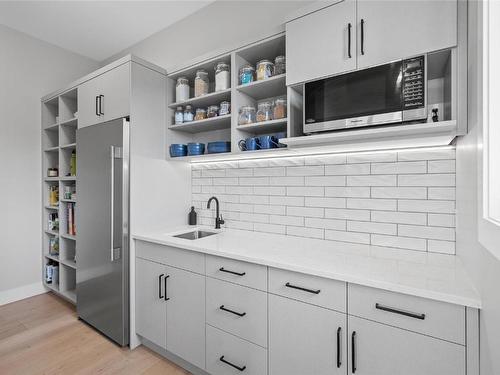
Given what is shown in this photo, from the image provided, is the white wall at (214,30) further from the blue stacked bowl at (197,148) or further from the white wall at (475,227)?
the white wall at (475,227)

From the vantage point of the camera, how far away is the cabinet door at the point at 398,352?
99 centimetres

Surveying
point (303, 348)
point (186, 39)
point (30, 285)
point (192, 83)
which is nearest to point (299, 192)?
point (303, 348)

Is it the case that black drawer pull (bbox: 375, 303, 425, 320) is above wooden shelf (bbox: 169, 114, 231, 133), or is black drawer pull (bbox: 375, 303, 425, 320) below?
below

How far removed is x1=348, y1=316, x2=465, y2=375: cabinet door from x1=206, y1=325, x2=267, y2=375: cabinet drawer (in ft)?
1.67

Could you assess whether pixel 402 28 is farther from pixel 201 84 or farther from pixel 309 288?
pixel 201 84

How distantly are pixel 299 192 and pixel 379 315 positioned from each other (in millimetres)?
1038

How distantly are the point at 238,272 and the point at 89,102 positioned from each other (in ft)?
6.96

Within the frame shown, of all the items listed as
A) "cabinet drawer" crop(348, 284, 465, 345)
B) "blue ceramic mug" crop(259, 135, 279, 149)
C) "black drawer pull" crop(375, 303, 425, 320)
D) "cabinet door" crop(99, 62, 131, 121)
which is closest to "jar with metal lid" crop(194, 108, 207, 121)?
"cabinet door" crop(99, 62, 131, 121)

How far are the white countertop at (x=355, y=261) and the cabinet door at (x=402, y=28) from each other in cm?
103

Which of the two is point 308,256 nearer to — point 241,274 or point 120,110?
point 241,274

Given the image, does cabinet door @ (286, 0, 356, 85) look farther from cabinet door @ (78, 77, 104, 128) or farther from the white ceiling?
cabinet door @ (78, 77, 104, 128)

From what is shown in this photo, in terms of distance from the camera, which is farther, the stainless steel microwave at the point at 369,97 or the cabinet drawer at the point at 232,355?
the cabinet drawer at the point at 232,355

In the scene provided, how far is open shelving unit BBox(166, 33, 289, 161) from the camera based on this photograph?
1855 mm

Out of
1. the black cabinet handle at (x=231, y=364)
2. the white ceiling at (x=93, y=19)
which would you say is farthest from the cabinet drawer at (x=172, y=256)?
the white ceiling at (x=93, y=19)
